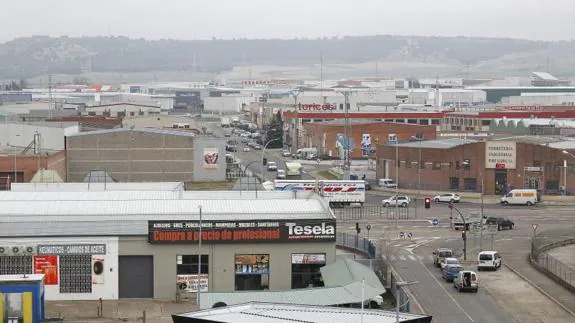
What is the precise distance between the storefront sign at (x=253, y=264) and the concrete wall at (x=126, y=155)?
2428 cm

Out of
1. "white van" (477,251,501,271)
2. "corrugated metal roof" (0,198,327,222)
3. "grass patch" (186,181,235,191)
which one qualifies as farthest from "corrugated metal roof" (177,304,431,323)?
"grass patch" (186,181,235,191)

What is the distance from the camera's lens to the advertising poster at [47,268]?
92.9ft

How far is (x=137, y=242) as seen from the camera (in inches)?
1136

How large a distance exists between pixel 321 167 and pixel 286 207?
140 ft

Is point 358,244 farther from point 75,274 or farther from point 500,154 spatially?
point 500,154

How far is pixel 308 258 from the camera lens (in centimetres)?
2931

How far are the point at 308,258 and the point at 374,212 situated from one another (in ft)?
70.0

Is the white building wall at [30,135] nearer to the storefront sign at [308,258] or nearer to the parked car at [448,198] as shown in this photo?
the parked car at [448,198]

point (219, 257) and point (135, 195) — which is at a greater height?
point (135, 195)

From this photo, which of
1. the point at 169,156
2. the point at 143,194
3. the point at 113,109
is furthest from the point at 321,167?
the point at 143,194

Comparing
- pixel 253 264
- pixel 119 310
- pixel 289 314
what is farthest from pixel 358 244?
pixel 289 314

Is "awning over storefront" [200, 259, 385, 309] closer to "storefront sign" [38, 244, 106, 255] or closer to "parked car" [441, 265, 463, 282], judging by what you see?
"storefront sign" [38, 244, 106, 255]

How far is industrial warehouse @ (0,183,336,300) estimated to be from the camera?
2853cm

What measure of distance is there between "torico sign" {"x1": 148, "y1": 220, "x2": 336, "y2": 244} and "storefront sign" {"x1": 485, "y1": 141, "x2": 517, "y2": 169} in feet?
94.8
